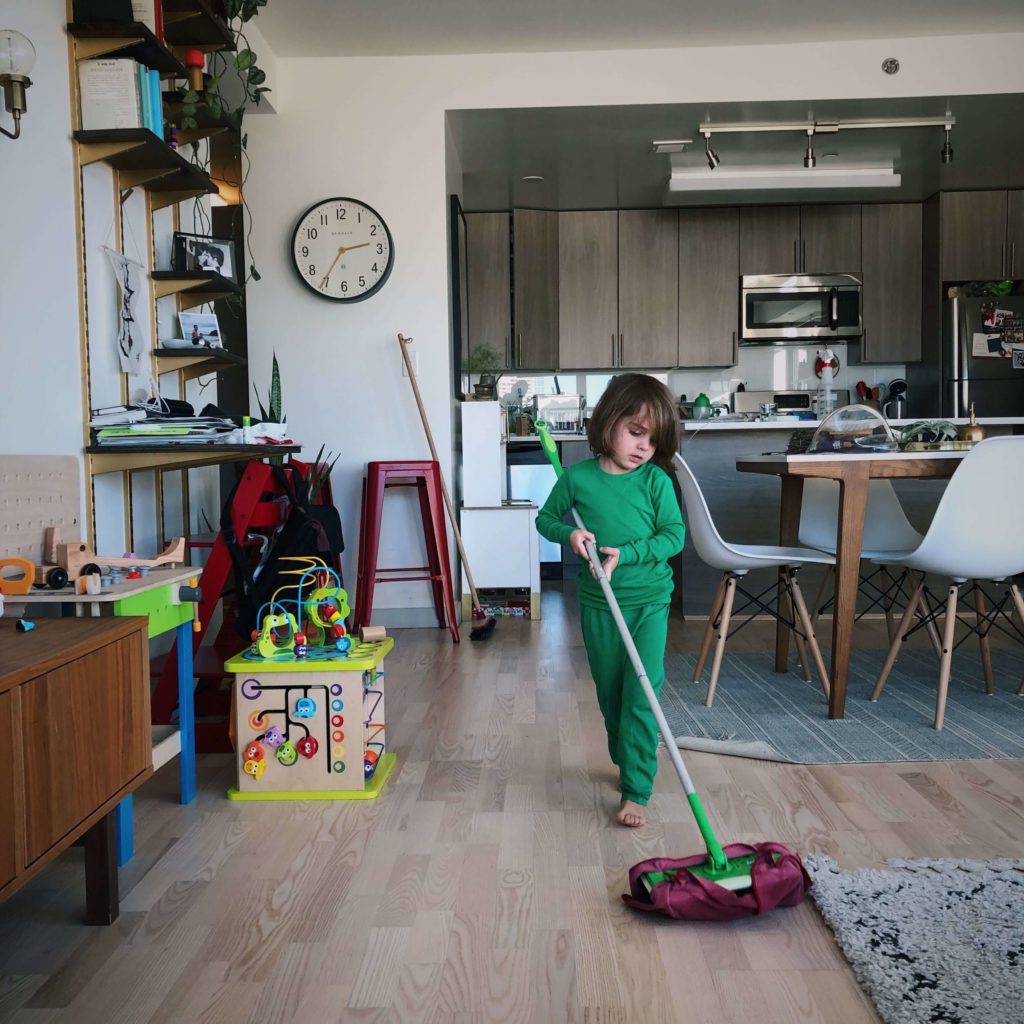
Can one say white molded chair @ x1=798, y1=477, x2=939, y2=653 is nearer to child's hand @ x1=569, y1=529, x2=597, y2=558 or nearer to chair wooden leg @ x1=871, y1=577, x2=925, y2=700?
chair wooden leg @ x1=871, y1=577, x2=925, y2=700

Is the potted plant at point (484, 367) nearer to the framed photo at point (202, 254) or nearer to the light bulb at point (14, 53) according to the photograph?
the framed photo at point (202, 254)

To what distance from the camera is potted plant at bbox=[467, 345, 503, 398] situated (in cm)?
471

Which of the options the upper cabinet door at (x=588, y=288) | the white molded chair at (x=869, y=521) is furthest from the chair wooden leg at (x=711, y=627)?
the upper cabinet door at (x=588, y=288)

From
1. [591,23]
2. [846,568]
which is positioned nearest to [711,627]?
[846,568]

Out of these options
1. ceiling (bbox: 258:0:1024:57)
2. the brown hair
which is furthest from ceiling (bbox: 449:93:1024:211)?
the brown hair

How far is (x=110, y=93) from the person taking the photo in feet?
7.89

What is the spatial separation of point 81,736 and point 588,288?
5320 mm

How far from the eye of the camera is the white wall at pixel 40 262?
215 cm

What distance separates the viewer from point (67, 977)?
134 cm

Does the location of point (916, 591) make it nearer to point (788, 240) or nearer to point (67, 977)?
point (67, 977)

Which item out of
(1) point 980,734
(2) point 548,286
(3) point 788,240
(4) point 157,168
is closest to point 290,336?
(4) point 157,168

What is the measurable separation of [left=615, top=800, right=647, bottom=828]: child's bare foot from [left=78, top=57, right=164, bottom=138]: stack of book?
6.47 ft

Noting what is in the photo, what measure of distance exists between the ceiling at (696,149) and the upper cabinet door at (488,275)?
0.45ft

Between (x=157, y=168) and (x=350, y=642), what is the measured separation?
1.47 meters
